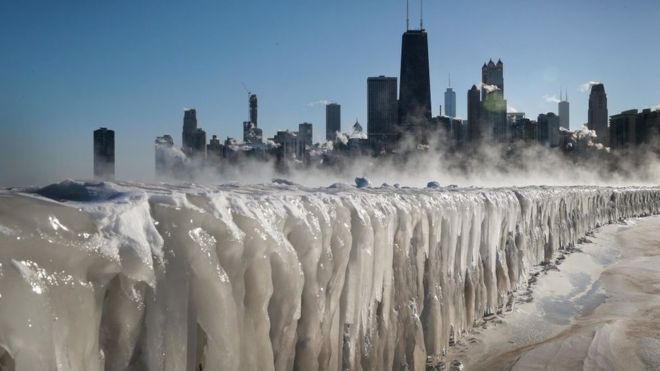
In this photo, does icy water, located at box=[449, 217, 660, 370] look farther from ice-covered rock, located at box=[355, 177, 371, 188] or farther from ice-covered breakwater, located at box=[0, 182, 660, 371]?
ice-covered rock, located at box=[355, 177, 371, 188]

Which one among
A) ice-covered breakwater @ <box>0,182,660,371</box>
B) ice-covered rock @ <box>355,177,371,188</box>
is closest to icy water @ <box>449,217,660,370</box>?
ice-covered breakwater @ <box>0,182,660,371</box>

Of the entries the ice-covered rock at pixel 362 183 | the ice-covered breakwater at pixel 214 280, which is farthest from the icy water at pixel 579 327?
the ice-covered rock at pixel 362 183

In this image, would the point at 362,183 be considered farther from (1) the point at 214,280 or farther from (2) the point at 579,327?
(1) the point at 214,280

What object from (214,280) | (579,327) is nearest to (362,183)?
(579,327)

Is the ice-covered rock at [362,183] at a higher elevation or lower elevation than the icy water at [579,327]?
higher

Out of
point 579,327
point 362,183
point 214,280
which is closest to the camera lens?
point 214,280

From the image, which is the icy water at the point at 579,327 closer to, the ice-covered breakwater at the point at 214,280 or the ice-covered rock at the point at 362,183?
the ice-covered breakwater at the point at 214,280
